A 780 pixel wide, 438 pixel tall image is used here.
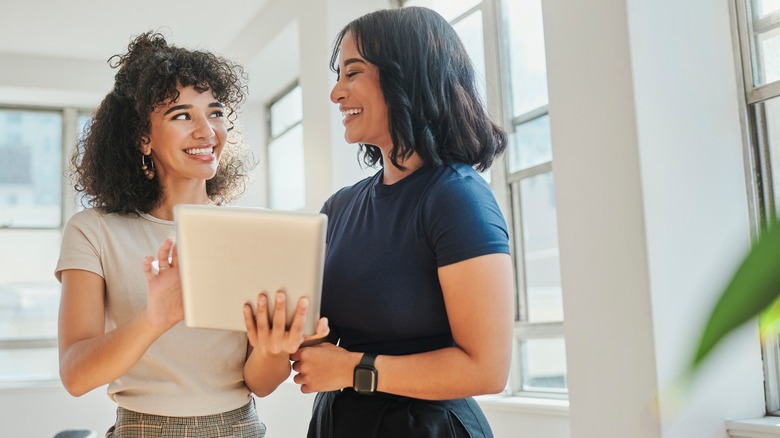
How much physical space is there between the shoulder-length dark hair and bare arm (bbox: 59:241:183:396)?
0.46 metres

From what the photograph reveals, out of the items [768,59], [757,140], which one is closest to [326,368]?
[757,140]

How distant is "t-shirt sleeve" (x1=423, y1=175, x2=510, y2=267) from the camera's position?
4.02 ft

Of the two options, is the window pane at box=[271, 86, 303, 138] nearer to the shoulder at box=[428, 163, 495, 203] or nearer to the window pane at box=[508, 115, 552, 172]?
the window pane at box=[508, 115, 552, 172]

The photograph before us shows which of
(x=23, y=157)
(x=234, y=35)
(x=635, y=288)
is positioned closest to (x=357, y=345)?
(x=635, y=288)

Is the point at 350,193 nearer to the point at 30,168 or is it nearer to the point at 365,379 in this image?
the point at 365,379

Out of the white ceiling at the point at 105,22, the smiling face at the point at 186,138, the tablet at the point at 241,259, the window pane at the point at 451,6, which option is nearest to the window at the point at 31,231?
the white ceiling at the point at 105,22

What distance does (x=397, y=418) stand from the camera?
129cm

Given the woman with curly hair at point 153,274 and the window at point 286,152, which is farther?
the window at point 286,152

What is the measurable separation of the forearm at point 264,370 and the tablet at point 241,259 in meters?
0.22

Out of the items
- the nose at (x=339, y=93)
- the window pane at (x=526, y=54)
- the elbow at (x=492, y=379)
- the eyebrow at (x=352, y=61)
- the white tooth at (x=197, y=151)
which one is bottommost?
the elbow at (x=492, y=379)

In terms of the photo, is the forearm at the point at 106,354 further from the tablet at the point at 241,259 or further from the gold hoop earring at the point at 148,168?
the gold hoop earring at the point at 148,168

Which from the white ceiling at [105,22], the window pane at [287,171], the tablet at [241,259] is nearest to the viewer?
the tablet at [241,259]

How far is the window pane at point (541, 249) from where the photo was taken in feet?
10.7

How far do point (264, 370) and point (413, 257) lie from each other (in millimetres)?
358
